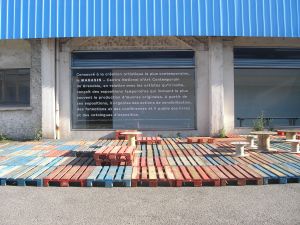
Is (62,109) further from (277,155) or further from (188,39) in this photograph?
(277,155)

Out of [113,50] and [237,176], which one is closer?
[237,176]

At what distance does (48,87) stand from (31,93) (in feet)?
3.15

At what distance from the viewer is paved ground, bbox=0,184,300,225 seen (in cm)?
532

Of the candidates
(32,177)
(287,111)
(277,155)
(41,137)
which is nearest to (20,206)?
(32,177)

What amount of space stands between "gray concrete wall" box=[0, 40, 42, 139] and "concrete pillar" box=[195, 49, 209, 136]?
240 inches

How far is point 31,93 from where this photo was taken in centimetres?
1458

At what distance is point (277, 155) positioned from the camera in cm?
1001

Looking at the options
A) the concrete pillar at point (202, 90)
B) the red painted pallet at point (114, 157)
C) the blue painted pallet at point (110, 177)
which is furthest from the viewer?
the concrete pillar at point (202, 90)

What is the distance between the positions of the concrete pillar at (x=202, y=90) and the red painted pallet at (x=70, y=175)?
6.49m

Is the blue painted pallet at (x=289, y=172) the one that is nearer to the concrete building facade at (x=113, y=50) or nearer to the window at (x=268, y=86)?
the concrete building facade at (x=113, y=50)

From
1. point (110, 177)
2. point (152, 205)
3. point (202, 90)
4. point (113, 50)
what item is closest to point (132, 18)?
point (113, 50)

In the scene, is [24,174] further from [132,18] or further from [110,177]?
[132,18]

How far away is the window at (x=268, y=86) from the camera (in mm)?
14789

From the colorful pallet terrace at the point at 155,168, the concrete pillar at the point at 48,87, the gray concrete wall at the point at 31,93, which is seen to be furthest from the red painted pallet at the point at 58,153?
the gray concrete wall at the point at 31,93
